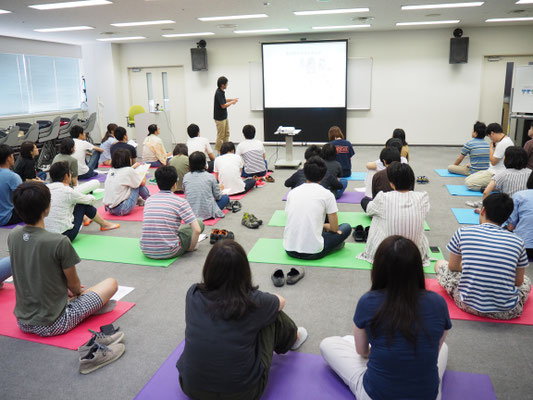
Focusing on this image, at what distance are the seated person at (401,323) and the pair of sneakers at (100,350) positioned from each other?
148 cm

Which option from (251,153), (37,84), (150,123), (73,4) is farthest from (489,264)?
(37,84)

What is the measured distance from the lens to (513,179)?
4.38 m

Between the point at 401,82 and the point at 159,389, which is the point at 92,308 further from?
the point at 401,82

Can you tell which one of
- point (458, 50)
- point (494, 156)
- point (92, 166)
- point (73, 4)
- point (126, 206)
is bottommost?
point (126, 206)

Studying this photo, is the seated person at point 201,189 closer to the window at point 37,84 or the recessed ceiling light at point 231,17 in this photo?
the recessed ceiling light at point 231,17

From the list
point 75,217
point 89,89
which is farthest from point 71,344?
point 89,89

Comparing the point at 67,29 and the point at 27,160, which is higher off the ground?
the point at 67,29

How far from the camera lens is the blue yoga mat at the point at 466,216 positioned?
15.6ft

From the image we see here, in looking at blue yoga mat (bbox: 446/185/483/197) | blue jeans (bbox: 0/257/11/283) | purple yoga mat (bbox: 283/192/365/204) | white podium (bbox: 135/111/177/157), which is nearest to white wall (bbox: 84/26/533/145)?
white podium (bbox: 135/111/177/157)

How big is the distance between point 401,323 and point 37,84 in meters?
12.2

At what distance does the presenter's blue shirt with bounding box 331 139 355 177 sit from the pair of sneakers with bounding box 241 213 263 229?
1.90m

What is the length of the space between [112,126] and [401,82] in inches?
259

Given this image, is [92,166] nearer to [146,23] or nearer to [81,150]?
[81,150]

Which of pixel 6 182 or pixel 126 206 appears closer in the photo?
pixel 6 182
